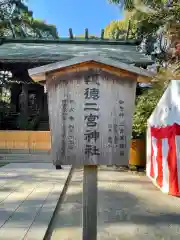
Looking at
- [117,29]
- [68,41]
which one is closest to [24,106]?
[68,41]

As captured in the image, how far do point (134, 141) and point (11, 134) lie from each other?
663 cm

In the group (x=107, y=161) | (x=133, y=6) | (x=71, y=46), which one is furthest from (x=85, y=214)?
(x=71, y=46)

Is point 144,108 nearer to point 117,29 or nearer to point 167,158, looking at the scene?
point 167,158

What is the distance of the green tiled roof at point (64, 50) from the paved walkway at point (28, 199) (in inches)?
228

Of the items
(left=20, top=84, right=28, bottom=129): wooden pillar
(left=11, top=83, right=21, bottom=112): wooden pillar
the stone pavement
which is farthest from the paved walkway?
(left=11, top=83, right=21, bottom=112): wooden pillar

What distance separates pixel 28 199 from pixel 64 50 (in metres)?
13.6

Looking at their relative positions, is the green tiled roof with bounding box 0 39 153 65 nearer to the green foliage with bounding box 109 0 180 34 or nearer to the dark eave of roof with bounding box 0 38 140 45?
the dark eave of roof with bounding box 0 38 140 45

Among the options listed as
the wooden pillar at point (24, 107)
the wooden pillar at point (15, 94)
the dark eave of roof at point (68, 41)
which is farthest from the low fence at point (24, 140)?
the dark eave of roof at point (68, 41)

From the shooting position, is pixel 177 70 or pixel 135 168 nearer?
pixel 177 70

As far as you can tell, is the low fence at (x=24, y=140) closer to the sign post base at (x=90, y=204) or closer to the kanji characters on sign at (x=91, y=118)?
the sign post base at (x=90, y=204)

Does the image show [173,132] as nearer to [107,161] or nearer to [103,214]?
[103,214]

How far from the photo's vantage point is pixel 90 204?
12.6 ft

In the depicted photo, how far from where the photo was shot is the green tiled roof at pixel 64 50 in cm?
1611

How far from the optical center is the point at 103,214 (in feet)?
19.7
